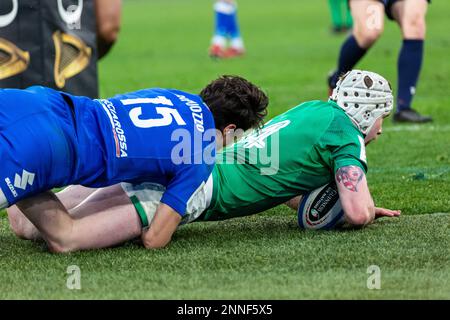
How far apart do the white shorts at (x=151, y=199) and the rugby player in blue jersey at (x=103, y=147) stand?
0.21ft

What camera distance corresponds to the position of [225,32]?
15.9m

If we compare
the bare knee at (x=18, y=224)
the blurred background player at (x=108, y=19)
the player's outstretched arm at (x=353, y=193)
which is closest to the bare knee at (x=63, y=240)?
the bare knee at (x=18, y=224)

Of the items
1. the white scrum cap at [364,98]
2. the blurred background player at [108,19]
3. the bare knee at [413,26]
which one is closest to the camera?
the white scrum cap at [364,98]

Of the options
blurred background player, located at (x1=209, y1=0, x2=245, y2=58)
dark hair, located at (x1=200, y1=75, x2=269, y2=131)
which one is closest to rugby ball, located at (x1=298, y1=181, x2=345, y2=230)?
dark hair, located at (x1=200, y1=75, x2=269, y2=131)

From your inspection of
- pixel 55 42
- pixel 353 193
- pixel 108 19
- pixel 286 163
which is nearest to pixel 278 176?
pixel 286 163

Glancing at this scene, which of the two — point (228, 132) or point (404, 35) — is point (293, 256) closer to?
point (228, 132)

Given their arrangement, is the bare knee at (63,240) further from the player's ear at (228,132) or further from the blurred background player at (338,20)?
the blurred background player at (338,20)

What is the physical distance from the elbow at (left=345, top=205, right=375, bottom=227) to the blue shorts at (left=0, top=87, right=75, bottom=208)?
4.38ft

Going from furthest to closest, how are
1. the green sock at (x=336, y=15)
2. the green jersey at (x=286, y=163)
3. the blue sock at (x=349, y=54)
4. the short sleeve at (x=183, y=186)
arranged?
the green sock at (x=336, y=15), the blue sock at (x=349, y=54), the green jersey at (x=286, y=163), the short sleeve at (x=183, y=186)

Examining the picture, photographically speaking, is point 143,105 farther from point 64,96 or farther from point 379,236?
point 379,236

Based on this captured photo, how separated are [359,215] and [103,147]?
1.24 metres

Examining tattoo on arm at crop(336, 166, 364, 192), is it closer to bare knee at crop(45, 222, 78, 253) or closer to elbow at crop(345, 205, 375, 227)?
elbow at crop(345, 205, 375, 227)

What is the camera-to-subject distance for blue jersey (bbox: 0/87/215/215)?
4.48 metres

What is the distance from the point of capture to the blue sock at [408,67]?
349 inches
